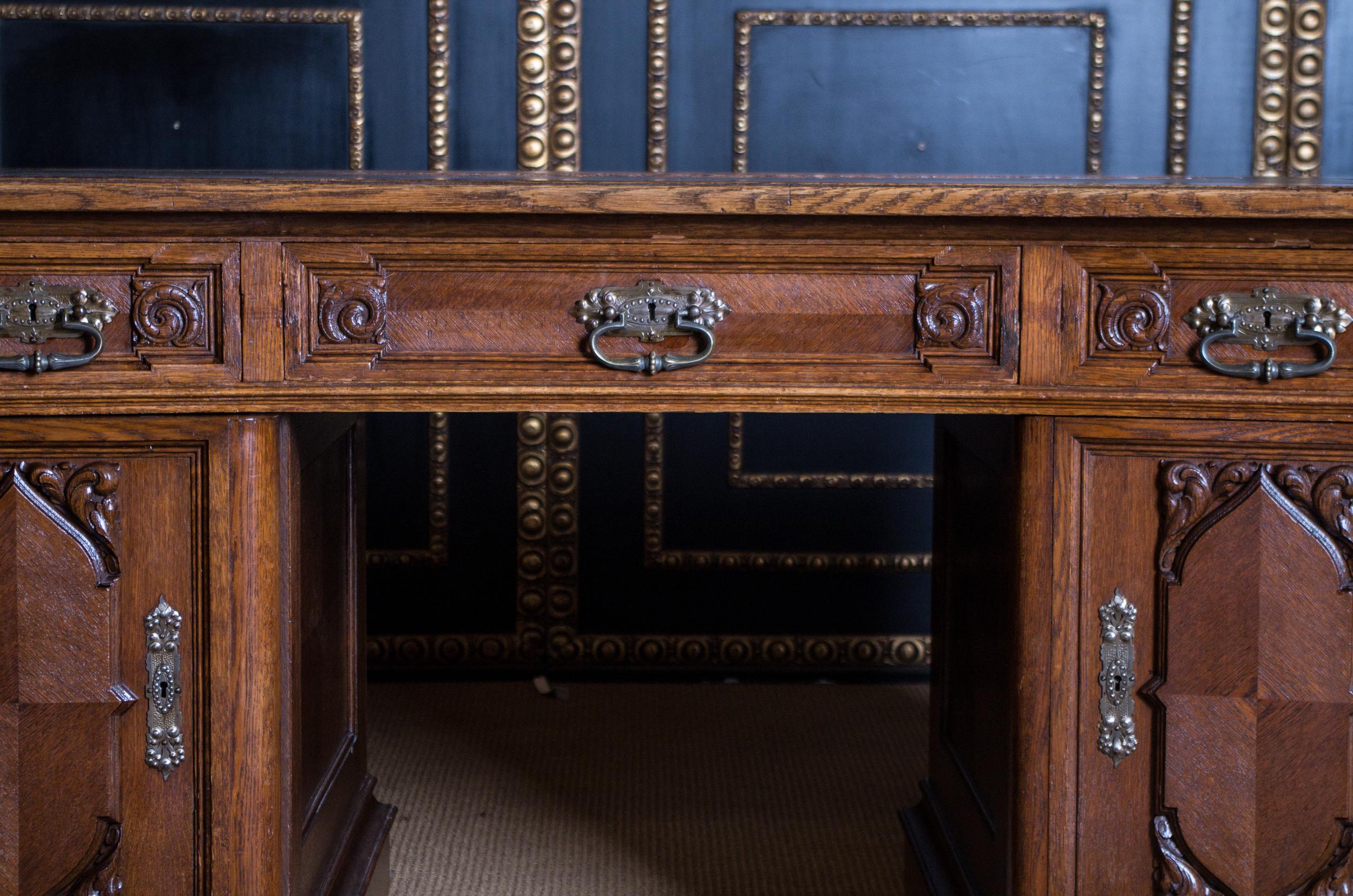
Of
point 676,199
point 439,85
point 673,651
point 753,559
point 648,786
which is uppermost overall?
point 439,85

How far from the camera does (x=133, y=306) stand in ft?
3.32

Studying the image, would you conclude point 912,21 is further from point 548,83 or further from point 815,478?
point 815,478

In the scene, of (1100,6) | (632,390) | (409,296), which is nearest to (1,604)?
(409,296)

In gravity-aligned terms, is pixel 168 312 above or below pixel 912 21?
below

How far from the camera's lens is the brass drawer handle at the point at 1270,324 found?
100 cm

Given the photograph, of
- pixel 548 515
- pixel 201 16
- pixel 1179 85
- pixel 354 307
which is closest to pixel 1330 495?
pixel 354 307

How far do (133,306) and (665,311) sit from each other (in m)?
0.44

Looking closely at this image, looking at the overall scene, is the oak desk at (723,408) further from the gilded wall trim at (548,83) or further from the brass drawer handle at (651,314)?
the gilded wall trim at (548,83)

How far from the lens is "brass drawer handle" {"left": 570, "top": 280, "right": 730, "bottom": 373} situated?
1.02m

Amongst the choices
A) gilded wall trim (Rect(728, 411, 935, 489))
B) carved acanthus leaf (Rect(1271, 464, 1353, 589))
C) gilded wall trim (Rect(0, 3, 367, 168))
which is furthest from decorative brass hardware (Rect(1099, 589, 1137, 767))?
gilded wall trim (Rect(0, 3, 367, 168))

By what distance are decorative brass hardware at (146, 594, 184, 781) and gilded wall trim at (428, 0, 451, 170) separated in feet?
3.83

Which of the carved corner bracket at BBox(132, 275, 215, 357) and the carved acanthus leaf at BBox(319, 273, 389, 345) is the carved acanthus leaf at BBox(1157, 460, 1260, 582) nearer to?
the carved acanthus leaf at BBox(319, 273, 389, 345)

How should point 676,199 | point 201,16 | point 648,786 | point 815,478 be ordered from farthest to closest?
point 815,478
point 201,16
point 648,786
point 676,199

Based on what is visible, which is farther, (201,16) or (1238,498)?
(201,16)
